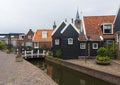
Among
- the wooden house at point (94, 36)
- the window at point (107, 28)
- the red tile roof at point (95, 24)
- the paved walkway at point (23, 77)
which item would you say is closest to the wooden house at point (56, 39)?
the wooden house at point (94, 36)

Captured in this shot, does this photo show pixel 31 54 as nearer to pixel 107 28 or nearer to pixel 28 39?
pixel 107 28

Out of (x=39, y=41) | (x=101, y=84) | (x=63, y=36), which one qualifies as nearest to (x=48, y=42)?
(x=39, y=41)

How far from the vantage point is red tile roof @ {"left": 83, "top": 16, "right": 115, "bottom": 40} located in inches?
1645

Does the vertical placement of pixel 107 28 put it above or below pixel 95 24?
below

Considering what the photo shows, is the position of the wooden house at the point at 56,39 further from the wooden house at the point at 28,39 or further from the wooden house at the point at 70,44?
the wooden house at the point at 28,39

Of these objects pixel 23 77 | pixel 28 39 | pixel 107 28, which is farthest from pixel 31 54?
pixel 23 77

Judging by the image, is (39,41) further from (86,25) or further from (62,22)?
(86,25)

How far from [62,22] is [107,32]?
28.8 feet

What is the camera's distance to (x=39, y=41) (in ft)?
206

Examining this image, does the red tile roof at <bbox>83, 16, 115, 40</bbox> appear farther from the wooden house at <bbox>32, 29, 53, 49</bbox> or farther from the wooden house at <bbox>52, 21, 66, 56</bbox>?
the wooden house at <bbox>32, 29, 53, 49</bbox>

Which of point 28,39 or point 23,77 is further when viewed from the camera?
point 28,39

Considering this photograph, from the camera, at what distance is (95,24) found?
144 feet

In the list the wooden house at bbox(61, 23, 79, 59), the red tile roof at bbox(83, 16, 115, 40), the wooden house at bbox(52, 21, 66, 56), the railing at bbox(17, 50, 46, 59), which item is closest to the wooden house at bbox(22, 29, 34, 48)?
the railing at bbox(17, 50, 46, 59)

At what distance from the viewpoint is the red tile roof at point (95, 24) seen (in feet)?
137
